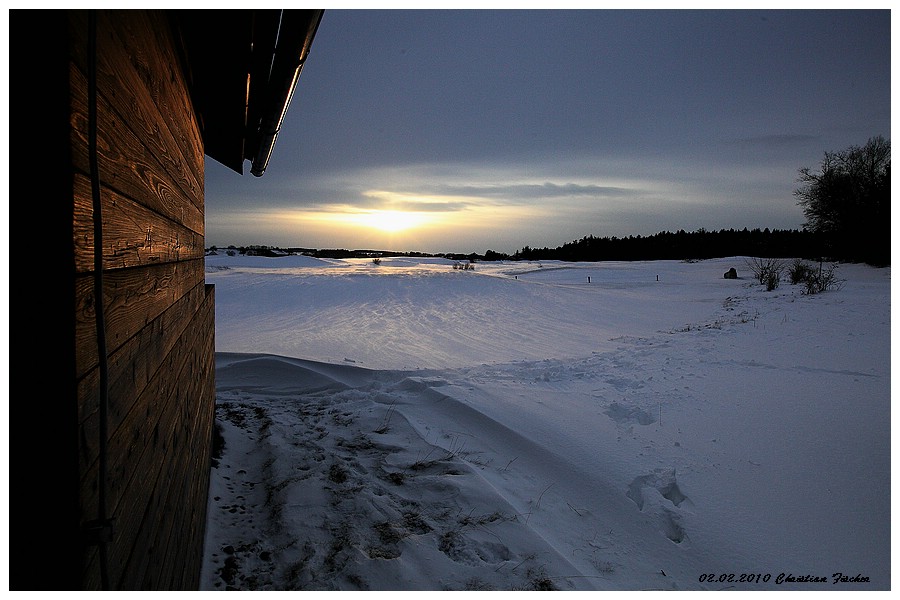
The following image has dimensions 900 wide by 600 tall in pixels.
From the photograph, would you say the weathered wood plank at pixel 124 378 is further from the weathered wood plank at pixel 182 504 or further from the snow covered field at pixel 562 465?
the snow covered field at pixel 562 465

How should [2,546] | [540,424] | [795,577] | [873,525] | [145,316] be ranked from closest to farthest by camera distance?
[2,546] → [145,316] → [795,577] → [873,525] → [540,424]

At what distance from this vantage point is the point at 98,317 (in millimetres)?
1102

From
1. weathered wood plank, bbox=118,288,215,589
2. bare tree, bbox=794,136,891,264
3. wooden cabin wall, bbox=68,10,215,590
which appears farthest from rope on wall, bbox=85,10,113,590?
bare tree, bbox=794,136,891,264

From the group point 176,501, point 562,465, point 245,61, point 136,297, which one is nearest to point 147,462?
point 136,297

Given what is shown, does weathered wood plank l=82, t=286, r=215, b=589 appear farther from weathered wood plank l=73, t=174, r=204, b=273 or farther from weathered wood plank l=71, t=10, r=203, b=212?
weathered wood plank l=71, t=10, r=203, b=212

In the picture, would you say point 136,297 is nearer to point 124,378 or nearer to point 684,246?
point 124,378

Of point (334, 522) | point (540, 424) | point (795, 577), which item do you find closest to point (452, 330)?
point (540, 424)

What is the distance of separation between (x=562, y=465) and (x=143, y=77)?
4.36m

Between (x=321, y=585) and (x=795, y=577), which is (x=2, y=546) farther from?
(x=795, y=577)

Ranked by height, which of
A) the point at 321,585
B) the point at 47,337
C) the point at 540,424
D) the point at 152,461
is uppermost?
the point at 47,337

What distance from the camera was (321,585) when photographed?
3016mm

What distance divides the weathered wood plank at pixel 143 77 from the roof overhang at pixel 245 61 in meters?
0.27

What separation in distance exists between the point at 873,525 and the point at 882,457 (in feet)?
3.90

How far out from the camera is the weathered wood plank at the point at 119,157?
1.04 m
